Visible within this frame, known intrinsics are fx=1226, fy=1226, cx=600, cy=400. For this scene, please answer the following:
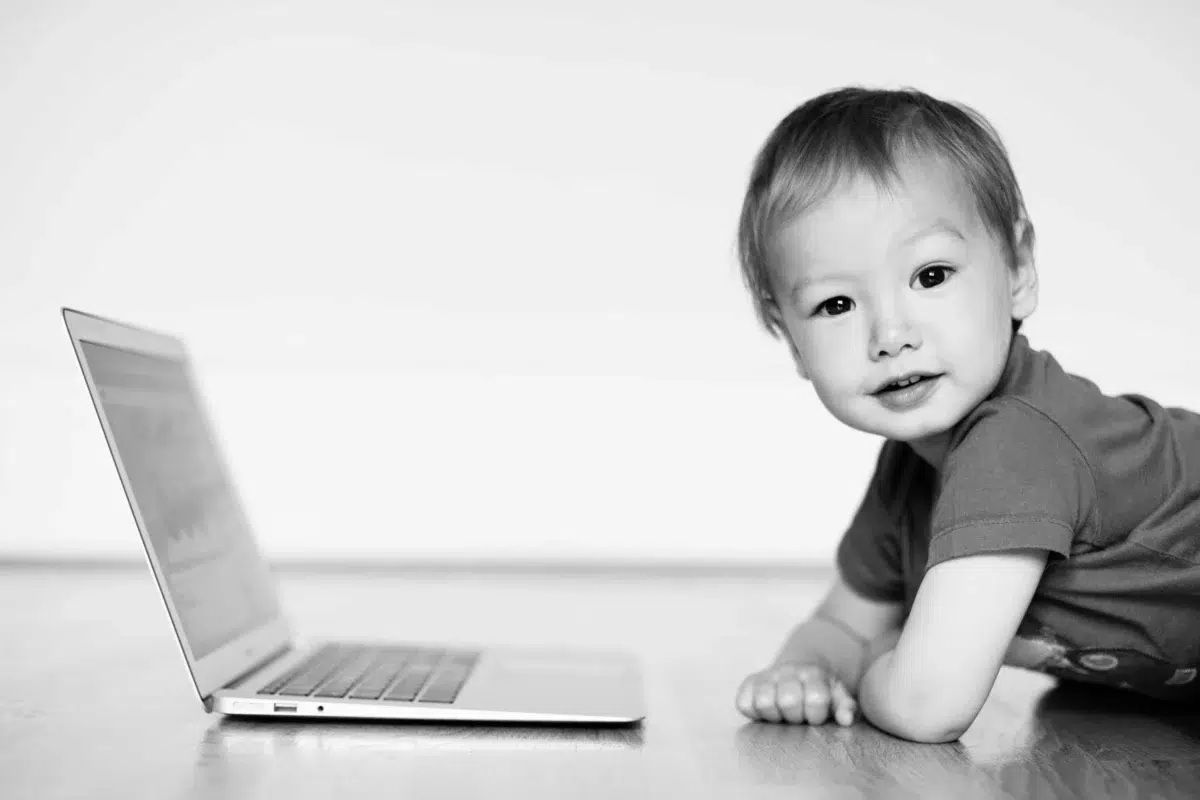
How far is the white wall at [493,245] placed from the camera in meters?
2.29

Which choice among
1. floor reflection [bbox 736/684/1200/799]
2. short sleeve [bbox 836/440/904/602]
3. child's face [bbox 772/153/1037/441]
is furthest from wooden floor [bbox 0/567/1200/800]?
child's face [bbox 772/153/1037/441]

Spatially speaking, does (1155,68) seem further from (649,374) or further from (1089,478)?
(1089,478)

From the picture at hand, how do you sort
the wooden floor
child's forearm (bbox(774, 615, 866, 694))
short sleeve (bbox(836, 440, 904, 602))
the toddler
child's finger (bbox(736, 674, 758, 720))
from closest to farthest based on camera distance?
the wooden floor, the toddler, child's finger (bbox(736, 674, 758, 720)), child's forearm (bbox(774, 615, 866, 694)), short sleeve (bbox(836, 440, 904, 602))

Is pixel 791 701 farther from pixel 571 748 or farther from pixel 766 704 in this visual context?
pixel 571 748

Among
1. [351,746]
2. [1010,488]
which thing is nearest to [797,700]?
[1010,488]

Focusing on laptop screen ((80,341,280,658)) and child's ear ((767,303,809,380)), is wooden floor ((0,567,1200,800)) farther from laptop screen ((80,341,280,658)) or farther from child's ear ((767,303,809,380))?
child's ear ((767,303,809,380))

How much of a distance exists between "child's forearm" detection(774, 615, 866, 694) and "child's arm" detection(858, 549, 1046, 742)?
17cm

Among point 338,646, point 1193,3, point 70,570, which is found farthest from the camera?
point 1193,3

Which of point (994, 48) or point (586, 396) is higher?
point (994, 48)

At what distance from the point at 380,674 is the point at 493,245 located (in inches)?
56.3

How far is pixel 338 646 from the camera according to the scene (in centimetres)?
114

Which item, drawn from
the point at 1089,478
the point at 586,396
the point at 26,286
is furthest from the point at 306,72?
the point at 1089,478

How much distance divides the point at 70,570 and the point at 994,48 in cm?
197

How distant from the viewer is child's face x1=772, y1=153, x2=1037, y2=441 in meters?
0.91
